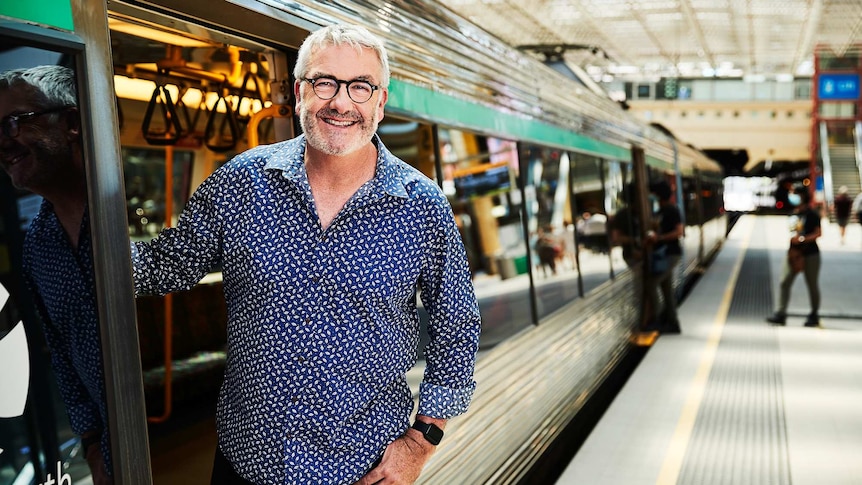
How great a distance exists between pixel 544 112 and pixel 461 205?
5.54 ft

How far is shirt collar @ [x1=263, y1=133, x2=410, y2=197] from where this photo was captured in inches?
70.2

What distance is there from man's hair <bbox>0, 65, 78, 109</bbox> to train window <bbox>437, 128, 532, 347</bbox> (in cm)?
197

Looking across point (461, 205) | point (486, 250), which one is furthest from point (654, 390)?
point (461, 205)

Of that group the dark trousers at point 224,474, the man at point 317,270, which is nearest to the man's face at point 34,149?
the man at point 317,270

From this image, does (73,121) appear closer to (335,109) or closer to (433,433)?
(335,109)

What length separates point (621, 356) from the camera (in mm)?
7688

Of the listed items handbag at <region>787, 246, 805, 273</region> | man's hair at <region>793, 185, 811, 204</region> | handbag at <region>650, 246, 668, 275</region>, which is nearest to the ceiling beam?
man's hair at <region>793, 185, 811, 204</region>

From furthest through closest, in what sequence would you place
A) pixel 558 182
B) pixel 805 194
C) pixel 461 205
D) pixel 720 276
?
pixel 720 276 → pixel 805 194 → pixel 558 182 → pixel 461 205

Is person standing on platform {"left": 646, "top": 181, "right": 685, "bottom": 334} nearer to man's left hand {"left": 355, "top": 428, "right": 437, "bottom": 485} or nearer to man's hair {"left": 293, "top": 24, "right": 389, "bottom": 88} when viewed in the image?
man's left hand {"left": 355, "top": 428, "right": 437, "bottom": 485}

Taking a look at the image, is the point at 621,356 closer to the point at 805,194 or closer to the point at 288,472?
the point at 805,194

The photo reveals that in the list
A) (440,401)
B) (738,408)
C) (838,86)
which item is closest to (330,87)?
(440,401)

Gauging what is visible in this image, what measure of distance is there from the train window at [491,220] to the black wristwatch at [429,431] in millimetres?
1579

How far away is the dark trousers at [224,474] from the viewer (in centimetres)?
187

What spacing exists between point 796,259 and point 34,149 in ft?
29.7
